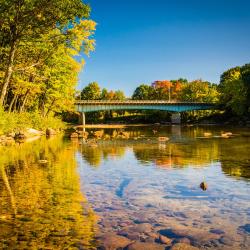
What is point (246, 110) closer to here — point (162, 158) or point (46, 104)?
point (46, 104)

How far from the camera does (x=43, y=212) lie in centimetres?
1105

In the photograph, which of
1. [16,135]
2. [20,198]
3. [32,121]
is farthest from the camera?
[32,121]

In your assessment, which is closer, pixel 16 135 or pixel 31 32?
pixel 31 32

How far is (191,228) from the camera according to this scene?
9617 millimetres

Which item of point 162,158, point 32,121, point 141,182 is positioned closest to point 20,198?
point 141,182

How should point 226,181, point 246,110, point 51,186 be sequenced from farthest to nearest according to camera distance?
point 246,110
point 226,181
point 51,186

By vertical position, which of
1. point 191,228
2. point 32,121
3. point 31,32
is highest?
point 31,32

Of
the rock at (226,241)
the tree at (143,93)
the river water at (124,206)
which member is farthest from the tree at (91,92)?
the rock at (226,241)

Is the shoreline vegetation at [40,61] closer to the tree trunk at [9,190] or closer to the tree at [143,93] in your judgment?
the tree trunk at [9,190]

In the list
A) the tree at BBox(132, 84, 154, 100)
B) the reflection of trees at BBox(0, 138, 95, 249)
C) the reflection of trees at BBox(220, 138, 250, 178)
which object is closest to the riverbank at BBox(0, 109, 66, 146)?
the reflection of trees at BBox(0, 138, 95, 249)

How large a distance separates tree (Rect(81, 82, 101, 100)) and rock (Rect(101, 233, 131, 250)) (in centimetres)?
16480

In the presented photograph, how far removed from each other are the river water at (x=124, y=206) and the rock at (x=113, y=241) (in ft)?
0.07

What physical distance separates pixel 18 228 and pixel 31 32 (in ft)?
93.7

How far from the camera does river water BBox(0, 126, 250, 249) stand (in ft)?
29.0
